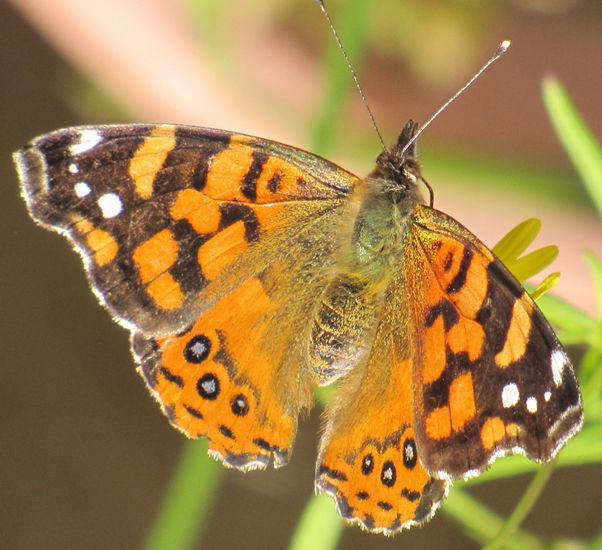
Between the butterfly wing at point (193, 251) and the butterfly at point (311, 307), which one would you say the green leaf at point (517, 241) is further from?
the butterfly wing at point (193, 251)

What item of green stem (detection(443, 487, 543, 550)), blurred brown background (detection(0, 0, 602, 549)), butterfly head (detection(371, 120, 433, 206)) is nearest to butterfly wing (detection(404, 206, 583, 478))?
butterfly head (detection(371, 120, 433, 206))

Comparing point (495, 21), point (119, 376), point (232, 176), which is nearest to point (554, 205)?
point (495, 21)

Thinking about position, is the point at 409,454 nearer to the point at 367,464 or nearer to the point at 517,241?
the point at 367,464

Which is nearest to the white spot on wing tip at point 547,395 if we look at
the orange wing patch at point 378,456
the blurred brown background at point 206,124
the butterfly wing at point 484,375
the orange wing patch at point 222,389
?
the butterfly wing at point 484,375

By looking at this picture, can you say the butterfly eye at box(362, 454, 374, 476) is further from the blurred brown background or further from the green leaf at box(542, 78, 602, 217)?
the blurred brown background

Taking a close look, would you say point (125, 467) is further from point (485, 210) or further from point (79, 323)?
point (485, 210)

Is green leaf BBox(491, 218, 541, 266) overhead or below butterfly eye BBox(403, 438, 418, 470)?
overhead

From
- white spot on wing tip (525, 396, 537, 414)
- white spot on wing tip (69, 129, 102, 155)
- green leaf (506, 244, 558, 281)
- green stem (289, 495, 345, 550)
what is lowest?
green stem (289, 495, 345, 550)
